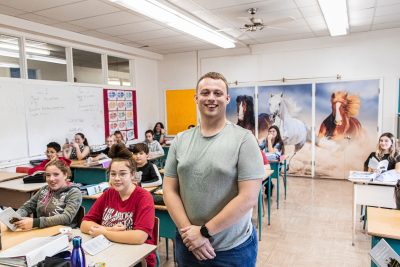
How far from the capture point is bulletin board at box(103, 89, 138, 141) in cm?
643

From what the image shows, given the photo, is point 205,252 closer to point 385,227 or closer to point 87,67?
point 385,227

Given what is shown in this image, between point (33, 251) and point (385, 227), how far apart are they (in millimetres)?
2108

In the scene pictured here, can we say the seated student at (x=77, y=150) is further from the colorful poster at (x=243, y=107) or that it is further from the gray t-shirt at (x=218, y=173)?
the gray t-shirt at (x=218, y=173)

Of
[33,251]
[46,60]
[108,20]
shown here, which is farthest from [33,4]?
[33,251]

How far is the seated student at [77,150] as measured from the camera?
17.4 ft

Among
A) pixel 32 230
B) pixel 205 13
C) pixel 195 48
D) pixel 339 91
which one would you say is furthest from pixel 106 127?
pixel 339 91

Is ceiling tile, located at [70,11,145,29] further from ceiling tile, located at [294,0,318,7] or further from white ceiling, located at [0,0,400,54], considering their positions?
ceiling tile, located at [294,0,318,7]

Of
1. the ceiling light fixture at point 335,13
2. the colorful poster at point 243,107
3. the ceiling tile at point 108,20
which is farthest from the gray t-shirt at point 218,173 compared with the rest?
the colorful poster at point 243,107

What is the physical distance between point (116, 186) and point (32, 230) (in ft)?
2.28

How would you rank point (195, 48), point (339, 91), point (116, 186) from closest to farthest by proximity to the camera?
1. point (116, 186)
2. point (339, 91)
3. point (195, 48)

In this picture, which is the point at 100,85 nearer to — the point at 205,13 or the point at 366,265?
the point at 205,13

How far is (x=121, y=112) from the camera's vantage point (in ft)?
22.3

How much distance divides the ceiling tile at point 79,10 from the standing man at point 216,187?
3.20 meters

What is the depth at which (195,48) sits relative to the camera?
281 inches
